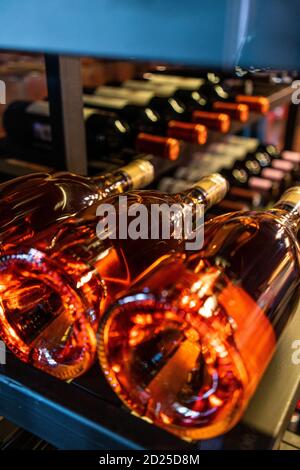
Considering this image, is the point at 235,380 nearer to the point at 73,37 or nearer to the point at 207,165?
the point at 73,37

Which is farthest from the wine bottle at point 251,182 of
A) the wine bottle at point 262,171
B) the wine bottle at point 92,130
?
the wine bottle at point 92,130

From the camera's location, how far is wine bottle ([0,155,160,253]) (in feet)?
1.37

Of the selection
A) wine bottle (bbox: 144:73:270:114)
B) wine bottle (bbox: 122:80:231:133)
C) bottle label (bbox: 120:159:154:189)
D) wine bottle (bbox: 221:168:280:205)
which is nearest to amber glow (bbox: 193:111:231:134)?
wine bottle (bbox: 122:80:231:133)

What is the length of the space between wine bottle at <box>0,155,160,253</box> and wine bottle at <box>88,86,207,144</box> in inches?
14.7

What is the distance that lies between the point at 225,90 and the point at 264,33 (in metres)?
1.06

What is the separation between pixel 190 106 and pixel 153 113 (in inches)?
6.1

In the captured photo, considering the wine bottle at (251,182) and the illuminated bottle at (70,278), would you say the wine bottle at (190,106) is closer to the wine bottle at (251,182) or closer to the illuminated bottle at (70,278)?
the wine bottle at (251,182)

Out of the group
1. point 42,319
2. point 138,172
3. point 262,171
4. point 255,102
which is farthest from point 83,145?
point 262,171

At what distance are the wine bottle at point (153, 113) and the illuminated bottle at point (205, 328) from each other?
52cm

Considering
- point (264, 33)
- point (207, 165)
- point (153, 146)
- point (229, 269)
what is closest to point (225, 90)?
point (207, 165)

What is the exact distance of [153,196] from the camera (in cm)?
49

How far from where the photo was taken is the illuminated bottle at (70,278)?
1.08 ft

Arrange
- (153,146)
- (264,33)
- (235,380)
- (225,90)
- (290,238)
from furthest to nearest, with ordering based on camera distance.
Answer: (225,90)
(153,146)
(290,238)
(235,380)
(264,33)

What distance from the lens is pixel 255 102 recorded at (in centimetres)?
111
